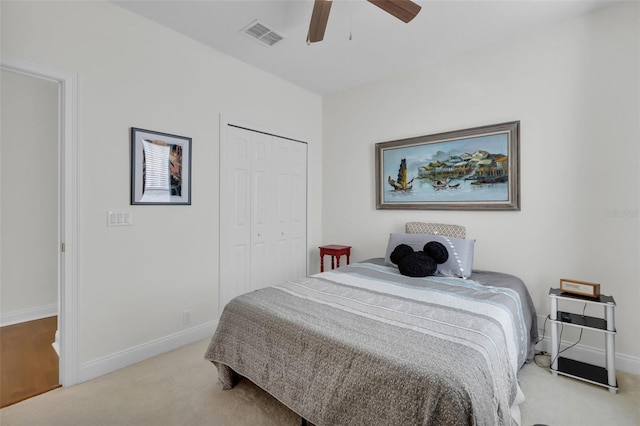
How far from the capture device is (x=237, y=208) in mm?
3176

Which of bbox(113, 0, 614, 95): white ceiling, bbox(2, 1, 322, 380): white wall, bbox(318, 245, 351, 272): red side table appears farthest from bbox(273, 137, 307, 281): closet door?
bbox(113, 0, 614, 95): white ceiling

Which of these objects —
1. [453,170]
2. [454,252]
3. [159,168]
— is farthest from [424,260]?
[159,168]

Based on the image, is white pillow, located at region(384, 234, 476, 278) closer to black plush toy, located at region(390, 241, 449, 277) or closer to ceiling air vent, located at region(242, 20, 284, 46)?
black plush toy, located at region(390, 241, 449, 277)

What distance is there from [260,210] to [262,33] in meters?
1.75

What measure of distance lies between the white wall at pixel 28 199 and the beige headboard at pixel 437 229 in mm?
4112

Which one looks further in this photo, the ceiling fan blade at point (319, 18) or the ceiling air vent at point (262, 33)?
the ceiling air vent at point (262, 33)

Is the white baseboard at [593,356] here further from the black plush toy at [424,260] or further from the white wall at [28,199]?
the white wall at [28,199]

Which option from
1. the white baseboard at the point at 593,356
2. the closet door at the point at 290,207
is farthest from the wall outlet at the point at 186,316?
the white baseboard at the point at 593,356

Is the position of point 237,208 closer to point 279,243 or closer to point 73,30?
point 279,243

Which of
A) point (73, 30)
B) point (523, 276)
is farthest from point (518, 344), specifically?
point (73, 30)

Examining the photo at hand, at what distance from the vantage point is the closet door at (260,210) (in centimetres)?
308

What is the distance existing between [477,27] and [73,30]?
314 cm

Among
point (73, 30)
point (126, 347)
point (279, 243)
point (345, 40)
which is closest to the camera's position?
point (73, 30)

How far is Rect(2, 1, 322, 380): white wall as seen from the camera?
213cm
